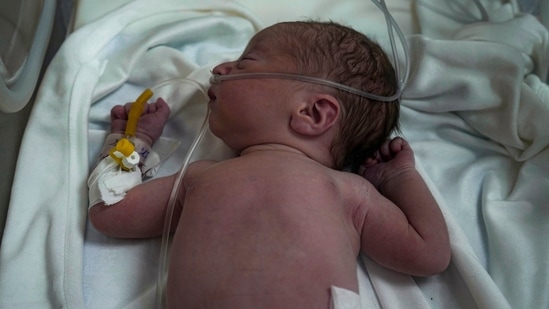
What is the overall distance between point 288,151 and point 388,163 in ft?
0.76

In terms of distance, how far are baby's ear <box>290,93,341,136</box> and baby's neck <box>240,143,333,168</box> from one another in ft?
0.12

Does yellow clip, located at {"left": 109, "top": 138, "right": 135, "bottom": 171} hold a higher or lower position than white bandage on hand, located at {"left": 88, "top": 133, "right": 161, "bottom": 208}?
higher

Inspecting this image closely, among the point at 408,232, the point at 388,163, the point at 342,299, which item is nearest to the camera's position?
the point at 342,299

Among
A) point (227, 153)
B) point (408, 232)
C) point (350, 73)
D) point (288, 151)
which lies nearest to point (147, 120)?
point (227, 153)

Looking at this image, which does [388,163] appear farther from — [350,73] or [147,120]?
[147,120]

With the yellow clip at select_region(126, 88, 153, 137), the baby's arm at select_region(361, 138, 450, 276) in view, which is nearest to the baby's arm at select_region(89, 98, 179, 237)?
the yellow clip at select_region(126, 88, 153, 137)

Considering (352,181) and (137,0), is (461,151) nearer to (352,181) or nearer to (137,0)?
(352,181)

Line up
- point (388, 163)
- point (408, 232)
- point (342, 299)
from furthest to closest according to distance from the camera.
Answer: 1. point (388, 163)
2. point (408, 232)
3. point (342, 299)

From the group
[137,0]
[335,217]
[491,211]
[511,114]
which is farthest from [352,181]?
[137,0]

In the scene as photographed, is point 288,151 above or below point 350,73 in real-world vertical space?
below

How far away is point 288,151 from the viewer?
108 centimetres

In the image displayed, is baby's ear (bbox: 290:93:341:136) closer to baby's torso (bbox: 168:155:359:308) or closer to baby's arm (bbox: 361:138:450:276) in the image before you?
baby's torso (bbox: 168:155:359:308)

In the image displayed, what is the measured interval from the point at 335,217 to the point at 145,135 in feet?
1.54

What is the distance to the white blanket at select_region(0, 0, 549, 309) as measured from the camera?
1.07m
